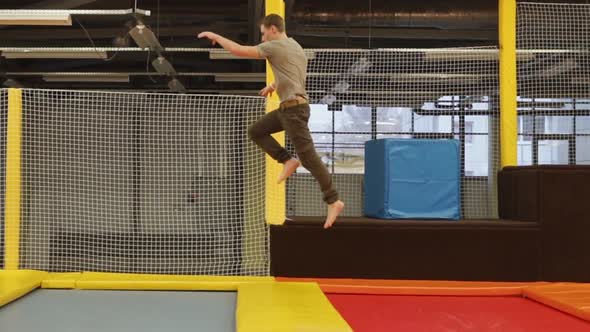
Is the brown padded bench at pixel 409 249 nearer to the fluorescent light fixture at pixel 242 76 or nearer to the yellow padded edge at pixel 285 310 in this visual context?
the yellow padded edge at pixel 285 310

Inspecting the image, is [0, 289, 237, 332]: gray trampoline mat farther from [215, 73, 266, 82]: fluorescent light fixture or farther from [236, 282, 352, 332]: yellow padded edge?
[215, 73, 266, 82]: fluorescent light fixture

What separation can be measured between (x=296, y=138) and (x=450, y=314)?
1599 mm

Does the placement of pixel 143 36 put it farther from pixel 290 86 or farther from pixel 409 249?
pixel 409 249

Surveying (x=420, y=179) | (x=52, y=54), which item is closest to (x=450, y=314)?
(x=420, y=179)

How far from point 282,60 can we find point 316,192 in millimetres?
4110

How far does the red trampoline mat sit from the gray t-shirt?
157 cm

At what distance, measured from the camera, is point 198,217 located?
783 centimetres

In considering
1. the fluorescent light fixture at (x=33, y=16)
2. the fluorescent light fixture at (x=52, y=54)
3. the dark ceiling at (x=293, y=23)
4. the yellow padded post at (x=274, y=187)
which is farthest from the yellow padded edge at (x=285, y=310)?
the fluorescent light fixture at (x=52, y=54)

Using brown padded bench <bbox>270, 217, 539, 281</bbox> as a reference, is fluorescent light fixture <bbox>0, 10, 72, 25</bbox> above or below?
above

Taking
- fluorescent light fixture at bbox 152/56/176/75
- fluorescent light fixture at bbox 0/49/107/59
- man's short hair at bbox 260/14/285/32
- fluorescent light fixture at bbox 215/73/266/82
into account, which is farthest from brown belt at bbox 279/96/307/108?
fluorescent light fixture at bbox 215/73/266/82

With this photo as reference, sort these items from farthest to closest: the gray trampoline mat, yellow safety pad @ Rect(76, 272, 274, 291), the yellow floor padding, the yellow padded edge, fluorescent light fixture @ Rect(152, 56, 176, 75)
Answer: fluorescent light fixture @ Rect(152, 56, 176, 75)
yellow safety pad @ Rect(76, 272, 274, 291)
the yellow floor padding
the gray trampoline mat
the yellow padded edge

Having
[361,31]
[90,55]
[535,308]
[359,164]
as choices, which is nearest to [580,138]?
[359,164]

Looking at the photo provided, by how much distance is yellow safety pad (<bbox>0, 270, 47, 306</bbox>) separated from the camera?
393 centimetres

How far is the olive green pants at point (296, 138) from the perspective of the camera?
3.92 m
